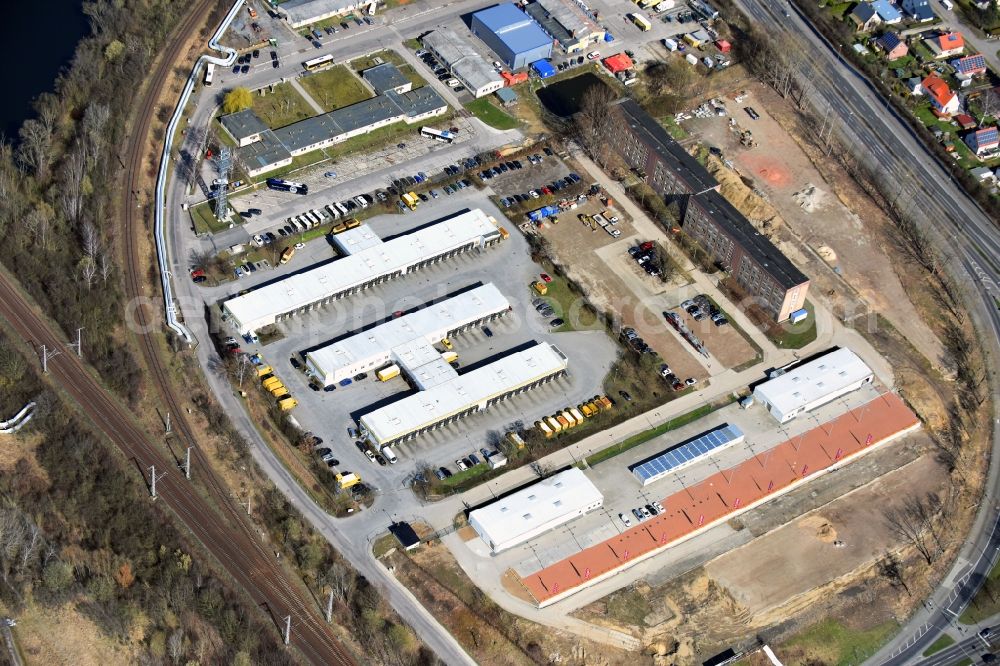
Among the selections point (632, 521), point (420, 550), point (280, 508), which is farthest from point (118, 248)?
point (632, 521)

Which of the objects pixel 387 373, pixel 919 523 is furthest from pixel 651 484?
pixel 387 373

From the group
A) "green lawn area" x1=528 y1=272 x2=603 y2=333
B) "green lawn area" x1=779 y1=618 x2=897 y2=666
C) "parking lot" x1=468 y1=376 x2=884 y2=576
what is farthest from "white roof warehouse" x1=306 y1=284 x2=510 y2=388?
"green lawn area" x1=779 y1=618 x2=897 y2=666

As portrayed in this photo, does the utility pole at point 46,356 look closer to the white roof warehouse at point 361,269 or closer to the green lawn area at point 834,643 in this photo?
the white roof warehouse at point 361,269

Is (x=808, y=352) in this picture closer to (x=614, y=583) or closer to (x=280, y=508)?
(x=614, y=583)

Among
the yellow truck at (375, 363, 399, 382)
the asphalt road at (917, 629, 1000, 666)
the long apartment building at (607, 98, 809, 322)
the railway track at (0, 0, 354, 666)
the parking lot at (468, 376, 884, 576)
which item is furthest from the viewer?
the long apartment building at (607, 98, 809, 322)

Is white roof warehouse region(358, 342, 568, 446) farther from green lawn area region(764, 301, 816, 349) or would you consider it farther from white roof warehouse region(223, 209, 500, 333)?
green lawn area region(764, 301, 816, 349)

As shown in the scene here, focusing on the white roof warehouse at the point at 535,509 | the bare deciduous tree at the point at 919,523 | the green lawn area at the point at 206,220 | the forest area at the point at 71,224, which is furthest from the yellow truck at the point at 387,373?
the bare deciduous tree at the point at 919,523

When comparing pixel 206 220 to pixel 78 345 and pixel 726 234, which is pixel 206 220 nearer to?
pixel 78 345
